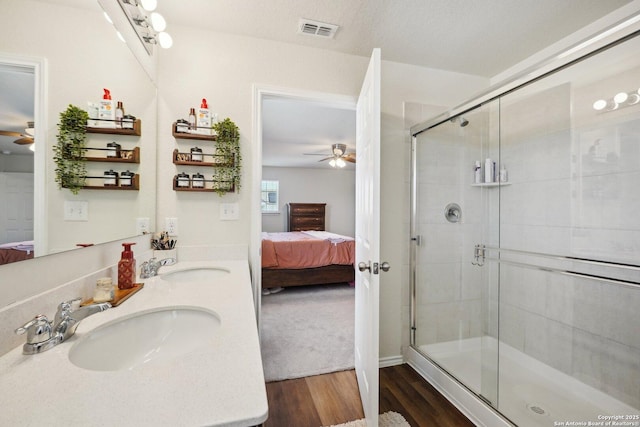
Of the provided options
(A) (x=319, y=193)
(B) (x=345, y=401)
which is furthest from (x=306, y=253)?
(A) (x=319, y=193)

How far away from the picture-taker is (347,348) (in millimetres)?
2383

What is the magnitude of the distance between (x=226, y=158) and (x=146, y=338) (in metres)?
1.18

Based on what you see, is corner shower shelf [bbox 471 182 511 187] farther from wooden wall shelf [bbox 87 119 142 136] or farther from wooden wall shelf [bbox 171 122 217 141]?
wooden wall shelf [bbox 87 119 142 136]

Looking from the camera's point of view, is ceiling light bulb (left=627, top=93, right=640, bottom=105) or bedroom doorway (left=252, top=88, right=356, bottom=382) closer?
ceiling light bulb (left=627, top=93, right=640, bottom=105)

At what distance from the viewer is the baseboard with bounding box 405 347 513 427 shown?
1.50 metres

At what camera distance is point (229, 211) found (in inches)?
74.3

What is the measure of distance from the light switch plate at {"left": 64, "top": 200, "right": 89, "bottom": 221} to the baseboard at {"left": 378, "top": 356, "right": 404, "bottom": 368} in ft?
7.04

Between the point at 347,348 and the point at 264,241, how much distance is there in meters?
2.17

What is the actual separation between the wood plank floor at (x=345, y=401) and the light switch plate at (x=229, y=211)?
1.22 meters

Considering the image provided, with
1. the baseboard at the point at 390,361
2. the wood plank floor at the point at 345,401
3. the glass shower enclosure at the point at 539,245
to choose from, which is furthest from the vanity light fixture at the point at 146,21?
the baseboard at the point at 390,361

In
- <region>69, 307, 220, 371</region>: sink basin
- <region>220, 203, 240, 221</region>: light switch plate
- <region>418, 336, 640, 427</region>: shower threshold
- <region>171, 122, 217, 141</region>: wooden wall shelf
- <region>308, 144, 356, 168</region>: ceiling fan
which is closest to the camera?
<region>69, 307, 220, 371</region>: sink basin

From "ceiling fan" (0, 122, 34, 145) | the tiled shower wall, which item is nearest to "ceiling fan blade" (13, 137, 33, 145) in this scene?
"ceiling fan" (0, 122, 34, 145)

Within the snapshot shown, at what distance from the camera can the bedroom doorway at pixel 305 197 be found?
2070 mm

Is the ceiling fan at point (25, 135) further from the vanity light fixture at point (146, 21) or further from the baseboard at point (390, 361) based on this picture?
the baseboard at point (390, 361)
